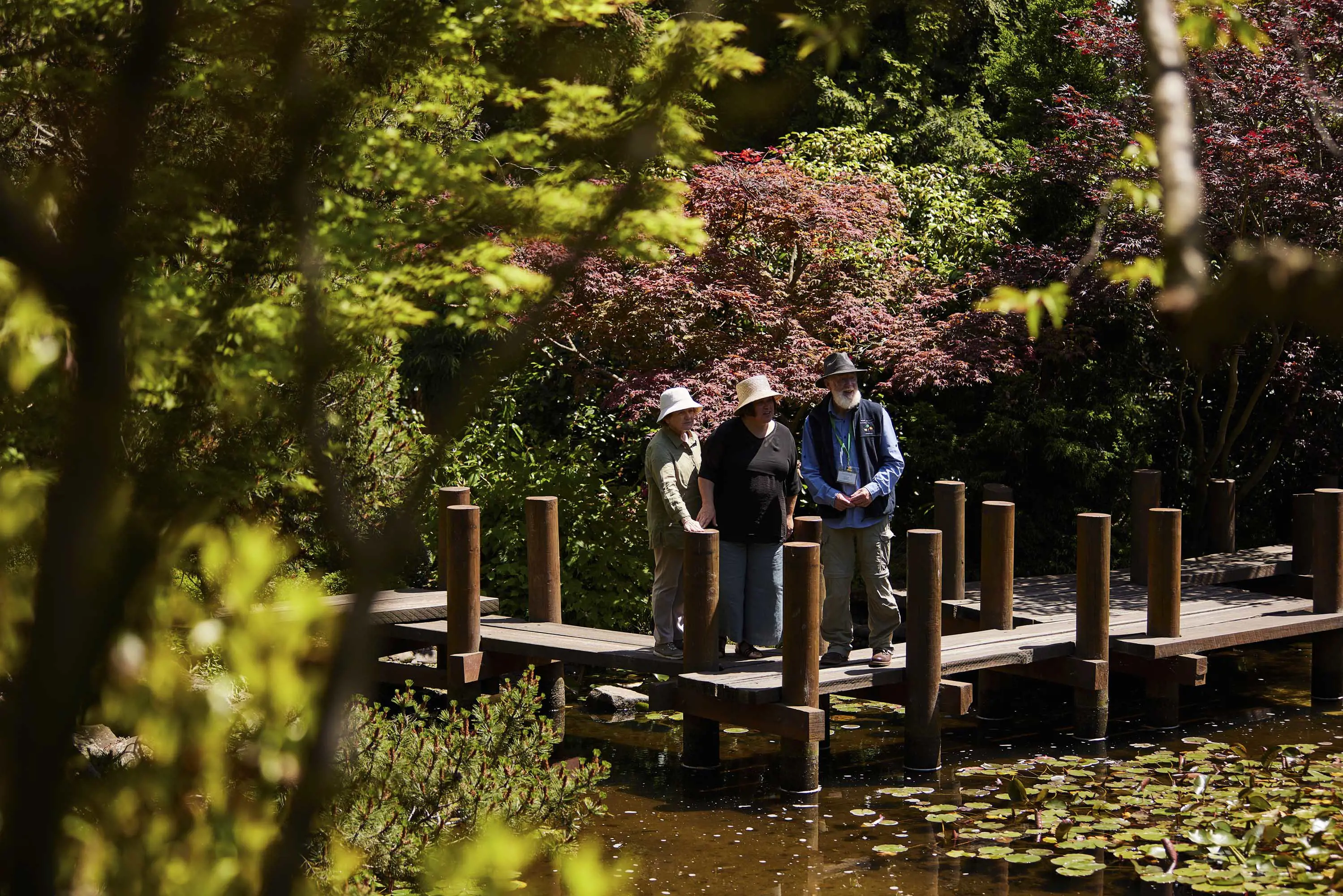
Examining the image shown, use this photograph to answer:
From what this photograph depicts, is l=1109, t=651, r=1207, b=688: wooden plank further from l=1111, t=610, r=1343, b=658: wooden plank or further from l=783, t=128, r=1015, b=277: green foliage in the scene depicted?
l=783, t=128, r=1015, b=277: green foliage

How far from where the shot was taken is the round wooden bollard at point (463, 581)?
945cm

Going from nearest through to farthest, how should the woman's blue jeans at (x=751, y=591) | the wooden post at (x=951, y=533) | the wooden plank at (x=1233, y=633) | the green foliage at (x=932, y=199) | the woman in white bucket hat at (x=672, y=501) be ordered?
the woman in white bucket hat at (x=672, y=501), the woman's blue jeans at (x=751, y=591), the wooden plank at (x=1233, y=633), the wooden post at (x=951, y=533), the green foliage at (x=932, y=199)

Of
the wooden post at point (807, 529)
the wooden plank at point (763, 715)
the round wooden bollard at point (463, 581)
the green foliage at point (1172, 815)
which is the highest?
the wooden post at point (807, 529)

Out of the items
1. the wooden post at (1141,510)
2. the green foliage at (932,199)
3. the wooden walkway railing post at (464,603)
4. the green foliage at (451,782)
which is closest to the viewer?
the green foliage at (451,782)

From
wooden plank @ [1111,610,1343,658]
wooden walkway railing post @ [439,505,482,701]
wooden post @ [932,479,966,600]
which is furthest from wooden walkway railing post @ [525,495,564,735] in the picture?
wooden plank @ [1111,610,1343,658]

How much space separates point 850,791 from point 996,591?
2.21m

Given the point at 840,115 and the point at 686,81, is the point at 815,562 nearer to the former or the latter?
the point at 686,81

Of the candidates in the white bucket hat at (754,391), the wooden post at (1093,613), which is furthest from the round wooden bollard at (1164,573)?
the white bucket hat at (754,391)

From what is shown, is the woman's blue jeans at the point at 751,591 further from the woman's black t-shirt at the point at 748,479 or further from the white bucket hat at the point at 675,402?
the white bucket hat at the point at 675,402

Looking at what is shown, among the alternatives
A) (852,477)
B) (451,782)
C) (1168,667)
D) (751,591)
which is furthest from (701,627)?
(1168,667)

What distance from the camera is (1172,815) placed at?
791cm

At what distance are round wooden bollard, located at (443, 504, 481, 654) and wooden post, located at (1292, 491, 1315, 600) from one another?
702 cm

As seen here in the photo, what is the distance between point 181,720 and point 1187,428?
14.3 meters

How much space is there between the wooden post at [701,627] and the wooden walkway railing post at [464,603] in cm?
154
